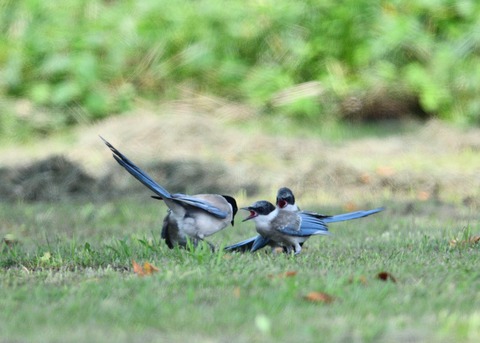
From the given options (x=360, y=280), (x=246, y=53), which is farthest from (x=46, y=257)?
(x=246, y=53)

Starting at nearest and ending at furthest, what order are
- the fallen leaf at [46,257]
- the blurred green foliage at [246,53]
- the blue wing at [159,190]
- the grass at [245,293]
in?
the grass at [245,293] < the blue wing at [159,190] < the fallen leaf at [46,257] < the blurred green foliage at [246,53]

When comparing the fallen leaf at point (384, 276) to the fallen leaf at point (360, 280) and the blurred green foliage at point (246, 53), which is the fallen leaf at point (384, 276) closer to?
the fallen leaf at point (360, 280)

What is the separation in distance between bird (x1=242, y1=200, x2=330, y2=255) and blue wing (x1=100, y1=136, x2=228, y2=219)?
0.22m

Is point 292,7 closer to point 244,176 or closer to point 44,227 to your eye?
point 244,176

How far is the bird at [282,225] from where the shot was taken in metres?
5.85

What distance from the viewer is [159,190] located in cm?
562

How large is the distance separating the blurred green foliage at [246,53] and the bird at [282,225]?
7.42 m

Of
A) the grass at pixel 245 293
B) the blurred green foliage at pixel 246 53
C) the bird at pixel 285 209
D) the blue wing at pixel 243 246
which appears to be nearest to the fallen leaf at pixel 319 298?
the grass at pixel 245 293

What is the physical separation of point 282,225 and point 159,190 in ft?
2.69

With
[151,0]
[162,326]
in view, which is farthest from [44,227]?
[151,0]

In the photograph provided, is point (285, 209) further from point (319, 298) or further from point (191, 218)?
point (319, 298)

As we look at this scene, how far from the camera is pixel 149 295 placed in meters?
4.40

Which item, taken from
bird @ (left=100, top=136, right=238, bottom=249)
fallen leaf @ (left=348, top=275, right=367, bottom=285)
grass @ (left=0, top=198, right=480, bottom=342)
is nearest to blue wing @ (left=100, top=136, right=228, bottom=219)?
bird @ (left=100, top=136, right=238, bottom=249)

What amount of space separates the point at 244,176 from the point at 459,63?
15.0ft
